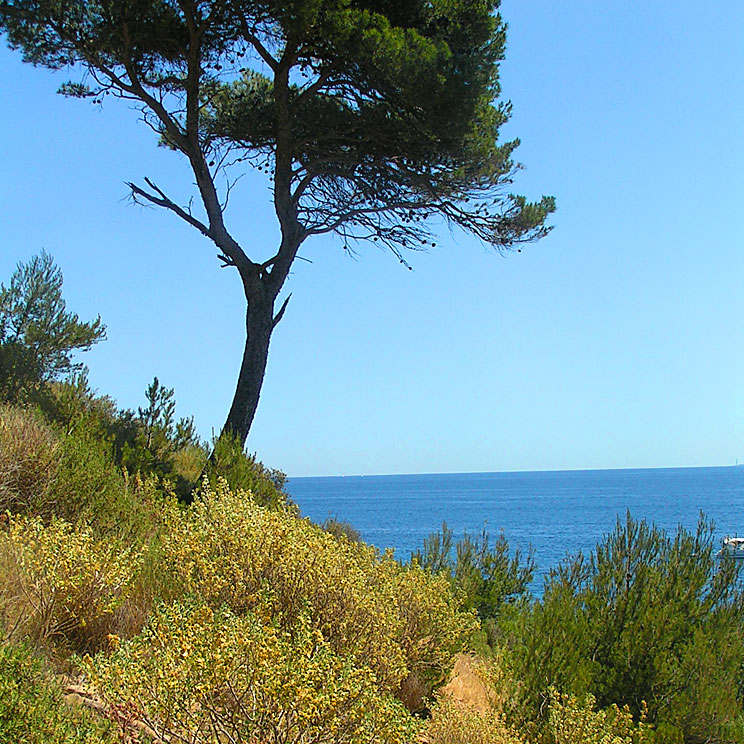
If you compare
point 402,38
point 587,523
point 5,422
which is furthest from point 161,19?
point 587,523

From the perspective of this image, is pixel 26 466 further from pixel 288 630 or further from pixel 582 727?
pixel 582 727

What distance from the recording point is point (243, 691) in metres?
3.30

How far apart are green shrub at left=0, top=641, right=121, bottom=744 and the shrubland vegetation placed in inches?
0.4

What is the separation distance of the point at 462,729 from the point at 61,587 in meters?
2.58

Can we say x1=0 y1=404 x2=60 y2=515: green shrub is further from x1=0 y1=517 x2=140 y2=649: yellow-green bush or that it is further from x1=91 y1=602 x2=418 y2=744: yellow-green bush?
x1=91 y1=602 x2=418 y2=744: yellow-green bush

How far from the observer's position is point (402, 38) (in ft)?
35.1

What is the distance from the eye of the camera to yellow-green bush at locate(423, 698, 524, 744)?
16.0 ft

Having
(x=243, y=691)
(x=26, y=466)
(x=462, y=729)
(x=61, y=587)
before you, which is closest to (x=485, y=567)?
(x=26, y=466)

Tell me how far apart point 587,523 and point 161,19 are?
2168 inches

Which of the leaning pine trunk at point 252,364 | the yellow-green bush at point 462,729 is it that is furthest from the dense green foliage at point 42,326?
the yellow-green bush at point 462,729

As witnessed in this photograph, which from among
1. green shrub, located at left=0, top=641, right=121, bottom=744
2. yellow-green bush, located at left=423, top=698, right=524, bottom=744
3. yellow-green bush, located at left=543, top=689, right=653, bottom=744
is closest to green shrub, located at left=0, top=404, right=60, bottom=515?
green shrub, located at left=0, top=641, right=121, bottom=744

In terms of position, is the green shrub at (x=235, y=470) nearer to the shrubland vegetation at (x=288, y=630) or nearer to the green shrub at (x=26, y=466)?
the shrubland vegetation at (x=288, y=630)

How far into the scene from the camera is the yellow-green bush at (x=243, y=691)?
3.23m

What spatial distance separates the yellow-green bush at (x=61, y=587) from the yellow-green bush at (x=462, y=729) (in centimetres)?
213
